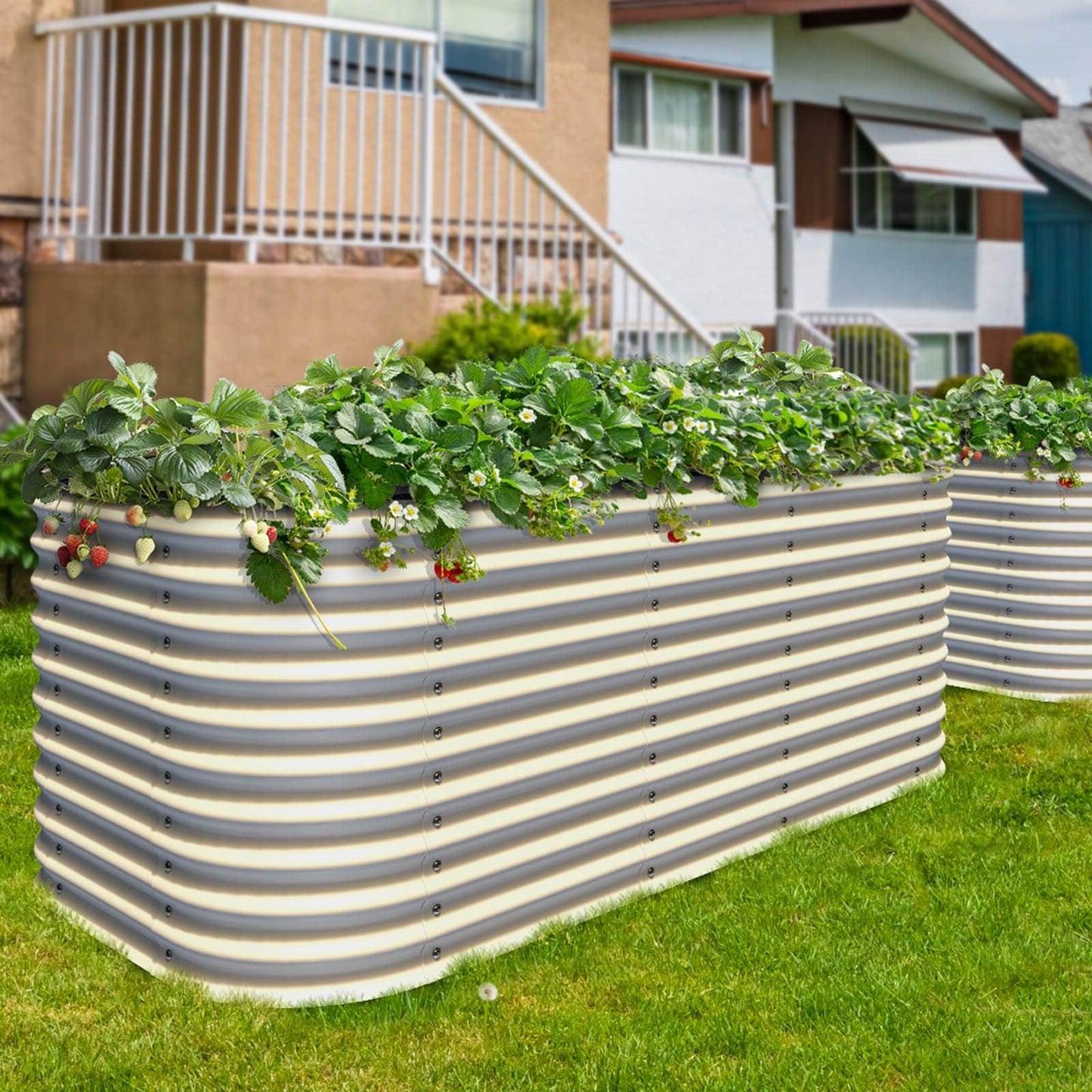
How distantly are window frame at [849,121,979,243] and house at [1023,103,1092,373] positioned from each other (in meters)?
5.36

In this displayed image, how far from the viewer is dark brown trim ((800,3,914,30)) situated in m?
20.2

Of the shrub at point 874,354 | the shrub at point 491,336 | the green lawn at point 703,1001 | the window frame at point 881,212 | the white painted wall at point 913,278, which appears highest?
the window frame at point 881,212

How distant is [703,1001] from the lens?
4094 mm

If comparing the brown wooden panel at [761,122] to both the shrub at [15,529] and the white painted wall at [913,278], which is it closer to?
A: the white painted wall at [913,278]

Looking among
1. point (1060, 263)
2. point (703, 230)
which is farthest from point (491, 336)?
point (1060, 263)

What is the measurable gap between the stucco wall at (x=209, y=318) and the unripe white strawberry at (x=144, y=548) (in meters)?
5.37

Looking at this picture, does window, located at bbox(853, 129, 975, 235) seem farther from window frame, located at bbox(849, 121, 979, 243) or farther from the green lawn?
the green lawn

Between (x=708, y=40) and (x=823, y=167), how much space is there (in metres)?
3.40

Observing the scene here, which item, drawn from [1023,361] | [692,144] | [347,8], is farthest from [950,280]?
[347,8]

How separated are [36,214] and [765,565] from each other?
7065 millimetres

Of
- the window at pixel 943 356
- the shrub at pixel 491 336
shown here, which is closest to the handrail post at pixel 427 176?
the shrub at pixel 491 336

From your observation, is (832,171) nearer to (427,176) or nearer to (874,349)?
(874,349)

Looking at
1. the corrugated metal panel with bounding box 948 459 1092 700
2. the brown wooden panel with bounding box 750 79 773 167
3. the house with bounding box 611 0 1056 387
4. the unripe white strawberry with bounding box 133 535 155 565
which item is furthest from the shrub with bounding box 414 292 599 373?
the brown wooden panel with bounding box 750 79 773 167

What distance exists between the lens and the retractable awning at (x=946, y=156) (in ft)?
71.3
